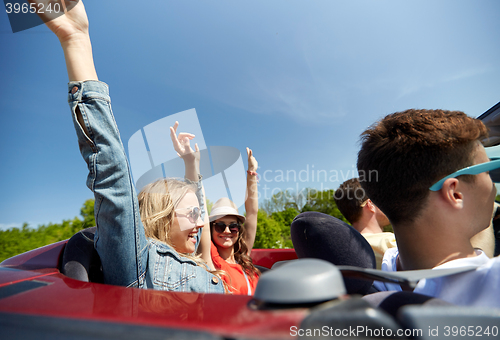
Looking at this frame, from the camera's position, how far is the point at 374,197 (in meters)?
1.37

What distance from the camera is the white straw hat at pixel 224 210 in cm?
304

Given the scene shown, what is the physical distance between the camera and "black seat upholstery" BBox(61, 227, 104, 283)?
44.8 inches

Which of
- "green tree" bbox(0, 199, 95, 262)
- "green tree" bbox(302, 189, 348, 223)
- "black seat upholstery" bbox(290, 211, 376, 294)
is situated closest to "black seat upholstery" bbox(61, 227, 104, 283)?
"black seat upholstery" bbox(290, 211, 376, 294)

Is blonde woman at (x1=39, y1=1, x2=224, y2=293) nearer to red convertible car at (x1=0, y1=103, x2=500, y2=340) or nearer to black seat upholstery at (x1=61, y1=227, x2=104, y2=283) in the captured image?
black seat upholstery at (x1=61, y1=227, x2=104, y2=283)

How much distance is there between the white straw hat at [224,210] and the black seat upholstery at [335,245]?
6.09 ft

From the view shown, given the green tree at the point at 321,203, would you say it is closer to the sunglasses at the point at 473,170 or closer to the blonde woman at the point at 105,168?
the sunglasses at the point at 473,170

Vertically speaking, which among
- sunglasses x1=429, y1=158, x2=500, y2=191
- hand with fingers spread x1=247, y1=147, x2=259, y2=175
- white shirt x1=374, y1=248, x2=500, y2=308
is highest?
hand with fingers spread x1=247, y1=147, x2=259, y2=175

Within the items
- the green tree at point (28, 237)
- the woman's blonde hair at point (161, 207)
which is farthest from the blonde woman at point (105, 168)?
the green tree at point (28, 237)

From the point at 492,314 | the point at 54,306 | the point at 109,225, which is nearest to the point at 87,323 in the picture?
the point at 54,306

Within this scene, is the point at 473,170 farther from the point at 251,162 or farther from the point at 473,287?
the point at 251,162

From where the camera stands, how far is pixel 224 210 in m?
3.08

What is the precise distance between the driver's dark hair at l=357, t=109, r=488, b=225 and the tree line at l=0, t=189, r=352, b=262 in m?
2.61

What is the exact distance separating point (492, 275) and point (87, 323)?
1126mm

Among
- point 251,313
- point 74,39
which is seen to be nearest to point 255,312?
point 251,313
